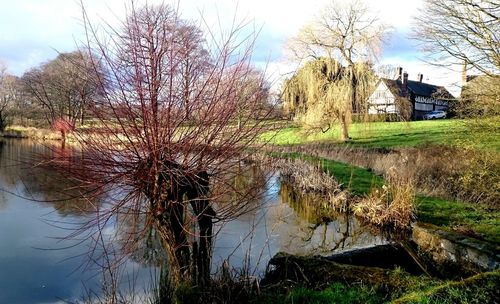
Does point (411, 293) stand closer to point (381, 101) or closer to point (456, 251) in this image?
point (456, 251)

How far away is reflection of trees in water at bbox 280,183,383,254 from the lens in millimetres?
9174

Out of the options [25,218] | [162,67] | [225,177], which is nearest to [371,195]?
[225,177]

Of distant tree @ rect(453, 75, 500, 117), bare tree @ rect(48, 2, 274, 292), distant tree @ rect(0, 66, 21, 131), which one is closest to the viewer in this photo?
bare tree @ rect(48, 2, 274, 292)

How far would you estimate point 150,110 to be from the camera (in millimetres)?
4180

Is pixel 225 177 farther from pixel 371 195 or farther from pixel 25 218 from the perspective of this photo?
pixel 25 218

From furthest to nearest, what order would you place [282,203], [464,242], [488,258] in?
[282,203], [464,242], [488,258]

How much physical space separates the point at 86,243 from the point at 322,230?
5.70m

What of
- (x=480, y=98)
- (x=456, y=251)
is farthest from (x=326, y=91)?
(x=456, y=251)

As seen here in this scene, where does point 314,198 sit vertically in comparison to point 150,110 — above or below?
below

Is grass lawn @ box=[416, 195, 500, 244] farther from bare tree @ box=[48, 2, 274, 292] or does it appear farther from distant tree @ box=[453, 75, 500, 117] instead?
bare tree @ box=[48, 2, 274, 292]

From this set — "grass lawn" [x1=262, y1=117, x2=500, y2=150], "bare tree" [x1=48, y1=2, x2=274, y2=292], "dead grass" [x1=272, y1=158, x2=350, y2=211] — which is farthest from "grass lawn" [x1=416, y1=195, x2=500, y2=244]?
"grass lawn" [x1=262, y1=117, x2=500, y2=150]

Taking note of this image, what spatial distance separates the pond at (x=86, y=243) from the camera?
22.9 ft

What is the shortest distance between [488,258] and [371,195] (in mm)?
4739

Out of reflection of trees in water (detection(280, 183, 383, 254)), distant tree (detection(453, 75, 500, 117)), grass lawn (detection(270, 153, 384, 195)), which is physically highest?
distant tree (detection(453, 75, 500, 117))
